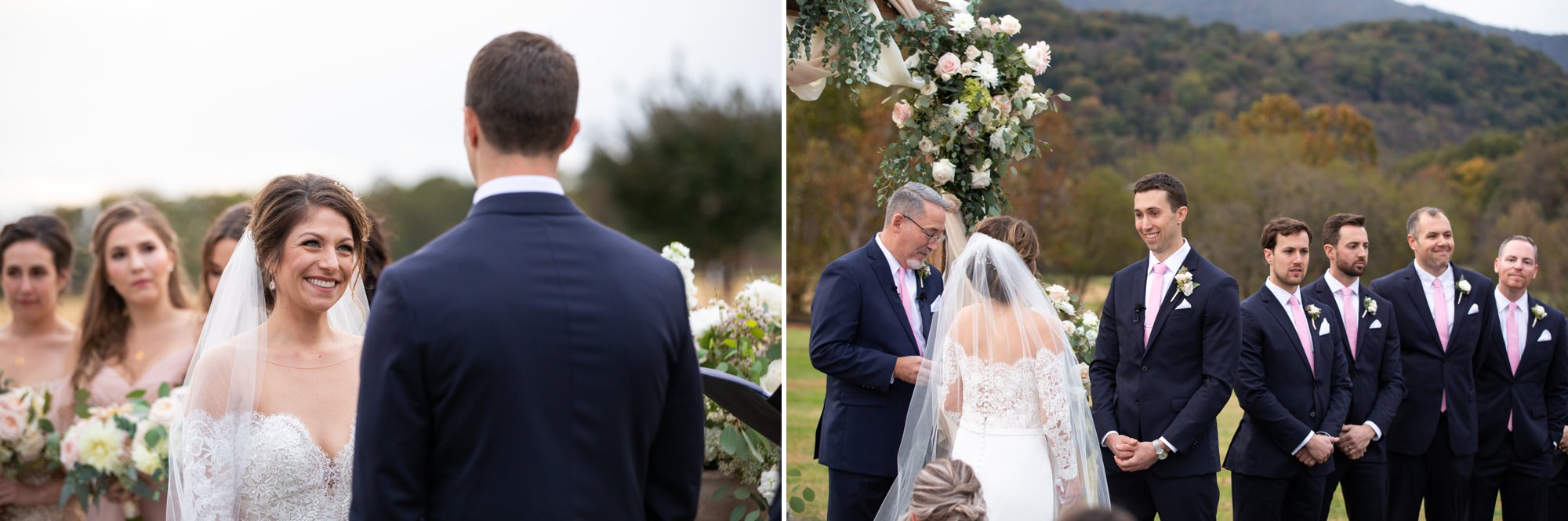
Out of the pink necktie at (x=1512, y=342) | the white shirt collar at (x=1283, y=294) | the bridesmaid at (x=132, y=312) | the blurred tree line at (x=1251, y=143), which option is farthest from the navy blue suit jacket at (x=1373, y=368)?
the blurred tree line at (x=1251, y=143)

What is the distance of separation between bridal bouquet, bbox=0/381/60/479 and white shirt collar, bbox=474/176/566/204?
3.48 m

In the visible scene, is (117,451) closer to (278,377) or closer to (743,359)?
(278,377)

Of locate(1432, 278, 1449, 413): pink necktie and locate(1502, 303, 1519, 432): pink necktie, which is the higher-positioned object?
locate(1432, 278, 1449, 413): pink necktie

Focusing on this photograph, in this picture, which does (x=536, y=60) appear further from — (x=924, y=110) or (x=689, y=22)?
(x=689, y=22)

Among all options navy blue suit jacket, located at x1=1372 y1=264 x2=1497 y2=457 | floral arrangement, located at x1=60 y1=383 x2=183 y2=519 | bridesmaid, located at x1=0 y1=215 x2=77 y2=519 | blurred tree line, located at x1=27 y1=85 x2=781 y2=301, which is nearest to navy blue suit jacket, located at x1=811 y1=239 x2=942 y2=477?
floral arrangement, located at x1=60 y1=383 x2=183 y2=519

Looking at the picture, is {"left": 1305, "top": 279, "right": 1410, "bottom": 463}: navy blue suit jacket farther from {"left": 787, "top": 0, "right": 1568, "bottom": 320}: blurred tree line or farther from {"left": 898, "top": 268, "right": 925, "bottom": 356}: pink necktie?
{"left": 787, "top": 0, "right": 1568, "bottom": 320}: blurred tree line

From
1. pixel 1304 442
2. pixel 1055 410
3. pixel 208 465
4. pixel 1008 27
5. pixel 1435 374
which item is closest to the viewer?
pixel 208 465

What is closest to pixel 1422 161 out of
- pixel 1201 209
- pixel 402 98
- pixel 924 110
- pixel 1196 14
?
pixel 1201 209

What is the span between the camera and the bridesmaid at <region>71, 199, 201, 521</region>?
5156 millimetres

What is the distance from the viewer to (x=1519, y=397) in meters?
6.00

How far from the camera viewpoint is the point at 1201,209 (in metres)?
27.5

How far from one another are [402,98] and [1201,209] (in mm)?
20501

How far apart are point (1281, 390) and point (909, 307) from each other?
1.84 m

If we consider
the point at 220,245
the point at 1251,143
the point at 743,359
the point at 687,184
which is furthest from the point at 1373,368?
the point at 687,184
